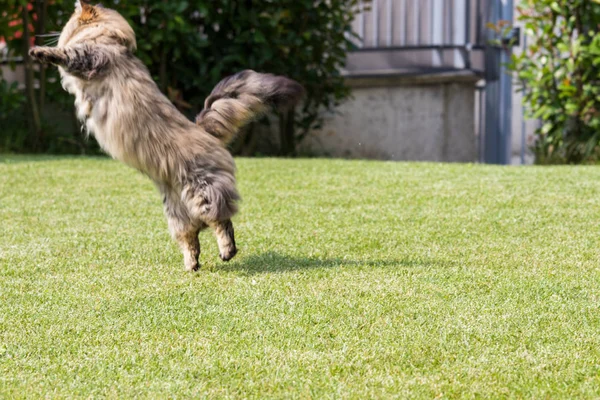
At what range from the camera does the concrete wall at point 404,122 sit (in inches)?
432

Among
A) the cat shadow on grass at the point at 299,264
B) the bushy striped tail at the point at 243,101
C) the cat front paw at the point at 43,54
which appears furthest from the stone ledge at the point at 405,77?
the cat front paw at the point at 43,54

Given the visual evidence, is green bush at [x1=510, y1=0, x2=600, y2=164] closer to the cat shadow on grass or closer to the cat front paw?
the cat shadow on grass

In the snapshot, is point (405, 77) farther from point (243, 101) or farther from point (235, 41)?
point (243, 101)

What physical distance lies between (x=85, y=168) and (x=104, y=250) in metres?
3.22

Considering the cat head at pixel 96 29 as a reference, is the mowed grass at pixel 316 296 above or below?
below

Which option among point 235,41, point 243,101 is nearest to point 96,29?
point 243,101

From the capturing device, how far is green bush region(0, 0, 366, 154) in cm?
964

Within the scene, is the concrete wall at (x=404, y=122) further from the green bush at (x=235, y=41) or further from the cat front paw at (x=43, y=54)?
the cat front paw at (x=43, y=54)

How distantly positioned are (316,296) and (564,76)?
233 inches

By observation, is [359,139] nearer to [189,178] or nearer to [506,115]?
[506,115]

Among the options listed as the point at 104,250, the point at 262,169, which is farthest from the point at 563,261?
the point at 262,169

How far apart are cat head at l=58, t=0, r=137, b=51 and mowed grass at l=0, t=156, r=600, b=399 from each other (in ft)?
3.94

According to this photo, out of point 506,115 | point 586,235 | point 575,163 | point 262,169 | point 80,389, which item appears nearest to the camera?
point 80,389

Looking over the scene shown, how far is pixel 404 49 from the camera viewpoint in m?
11.0
